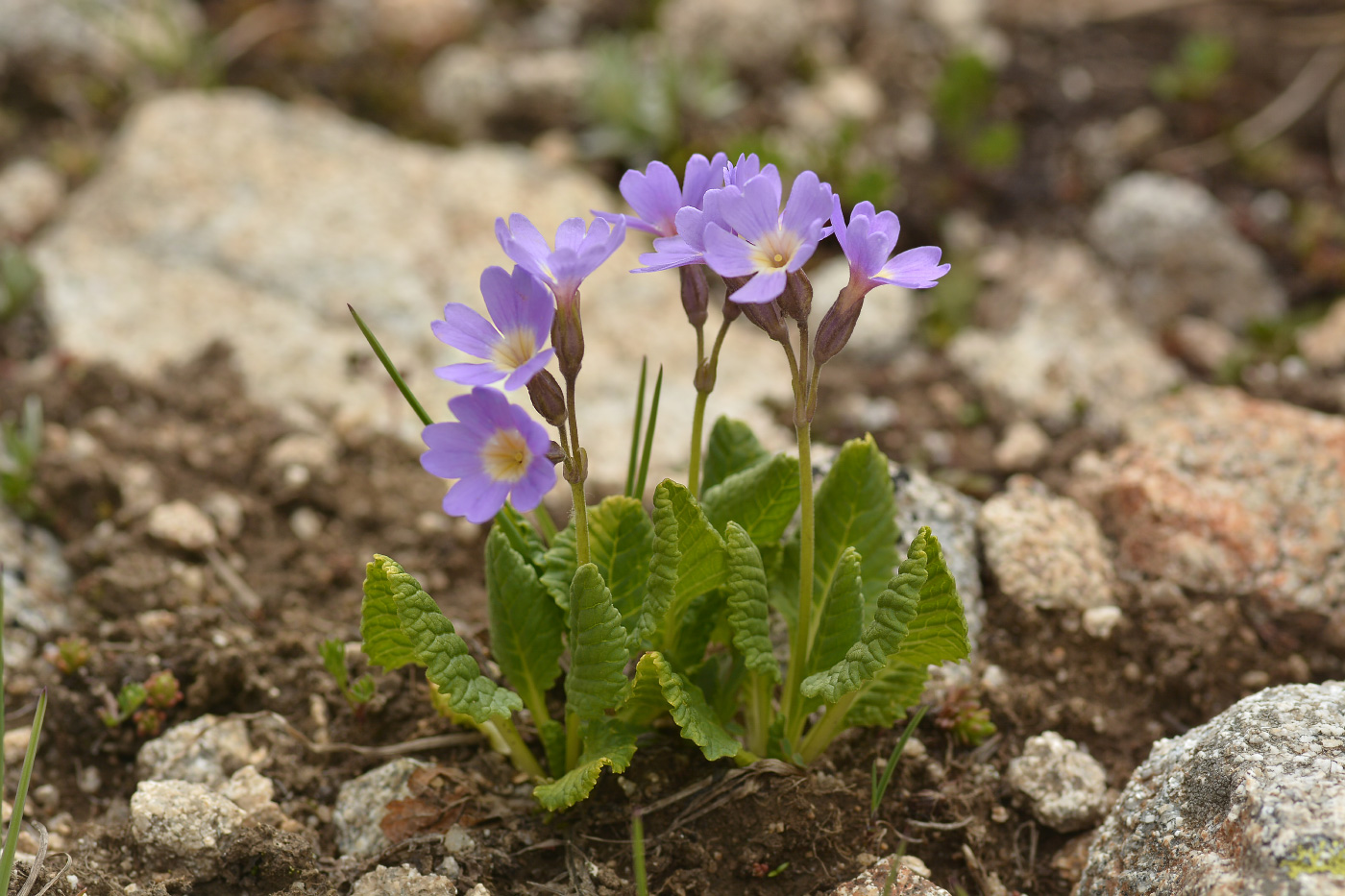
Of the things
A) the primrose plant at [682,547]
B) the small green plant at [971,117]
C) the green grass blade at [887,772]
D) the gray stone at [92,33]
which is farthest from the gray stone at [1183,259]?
the gray stone at [92,33]

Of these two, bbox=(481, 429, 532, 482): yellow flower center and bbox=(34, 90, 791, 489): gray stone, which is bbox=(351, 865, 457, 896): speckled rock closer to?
bbox=(481, 429, 532, 482): yellow flower center

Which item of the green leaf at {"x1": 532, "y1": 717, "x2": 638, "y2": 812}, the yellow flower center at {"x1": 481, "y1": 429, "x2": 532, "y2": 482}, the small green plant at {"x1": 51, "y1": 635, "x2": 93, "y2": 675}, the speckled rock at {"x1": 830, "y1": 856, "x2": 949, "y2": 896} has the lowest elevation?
the small green plant at {"x1": 51, "y1": 635, "x2": 93, "y2": 675}

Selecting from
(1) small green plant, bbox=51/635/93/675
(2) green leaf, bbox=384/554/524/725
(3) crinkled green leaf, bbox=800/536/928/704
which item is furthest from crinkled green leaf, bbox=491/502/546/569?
(1) small green plant, bbox=51/635/93/675

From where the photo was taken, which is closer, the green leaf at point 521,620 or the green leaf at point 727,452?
the green leaf at point 521,620

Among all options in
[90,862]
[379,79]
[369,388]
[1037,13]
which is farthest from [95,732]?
[1037,13]

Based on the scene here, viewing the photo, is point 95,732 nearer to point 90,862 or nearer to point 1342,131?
point 90,862

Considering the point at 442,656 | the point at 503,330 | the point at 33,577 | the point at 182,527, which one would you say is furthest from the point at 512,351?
the point at 33,577

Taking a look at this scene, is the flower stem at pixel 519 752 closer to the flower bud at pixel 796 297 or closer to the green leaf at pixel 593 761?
the green leaf at pixel 593 761
